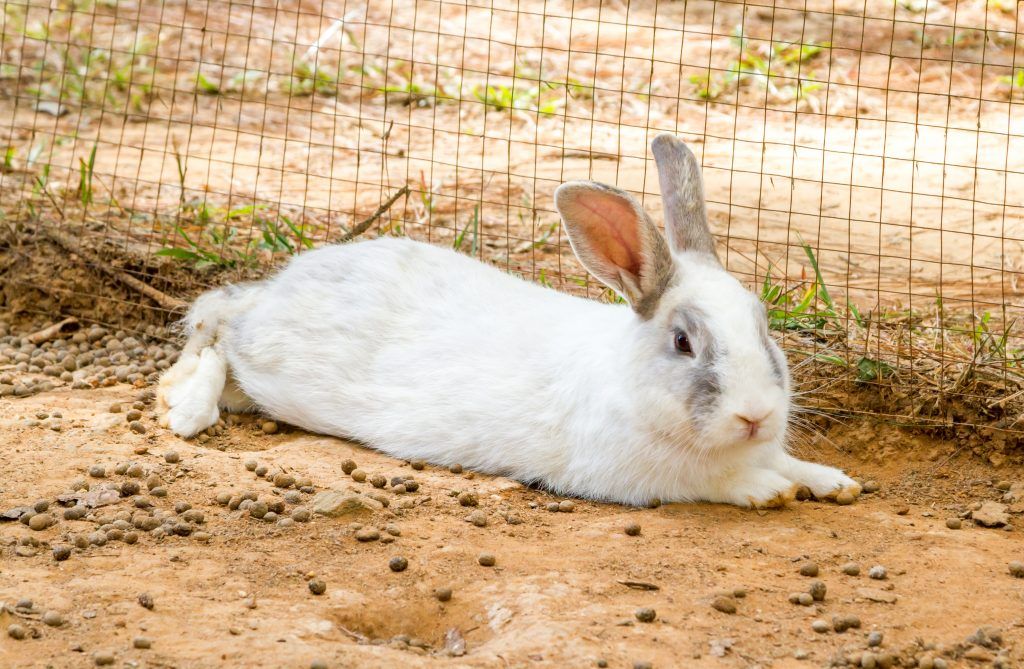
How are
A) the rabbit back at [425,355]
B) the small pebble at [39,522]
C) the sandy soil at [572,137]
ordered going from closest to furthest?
the small pebble at [39,522] → the rabbit back at [425,355] → the sandy soil at [572,137]

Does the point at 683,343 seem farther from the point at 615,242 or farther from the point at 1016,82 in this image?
the point at 1016,82

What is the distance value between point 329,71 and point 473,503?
6.09 meters

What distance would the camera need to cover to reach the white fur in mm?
4062

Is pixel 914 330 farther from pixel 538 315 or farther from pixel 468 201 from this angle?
pixel 468 201

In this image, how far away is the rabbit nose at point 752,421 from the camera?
3762mm

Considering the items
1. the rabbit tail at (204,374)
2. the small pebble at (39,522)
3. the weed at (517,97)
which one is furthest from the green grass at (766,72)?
the small pebble at (39,522)

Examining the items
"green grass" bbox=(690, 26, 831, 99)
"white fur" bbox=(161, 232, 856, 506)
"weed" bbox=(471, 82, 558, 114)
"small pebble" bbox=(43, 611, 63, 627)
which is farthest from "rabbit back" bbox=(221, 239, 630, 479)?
"green grass" bbox=(690, 26, 831, 99)

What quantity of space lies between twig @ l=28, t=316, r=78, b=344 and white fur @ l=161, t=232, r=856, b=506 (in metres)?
0.99

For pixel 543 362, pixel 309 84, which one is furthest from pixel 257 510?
pixel 309 84

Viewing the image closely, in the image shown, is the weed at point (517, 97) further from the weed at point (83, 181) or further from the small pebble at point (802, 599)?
the small pebble at point (802, 599)

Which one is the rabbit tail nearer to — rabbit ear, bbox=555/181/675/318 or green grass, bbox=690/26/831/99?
rabbit ear, bbox=555/181/675/318

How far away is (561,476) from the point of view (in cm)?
434

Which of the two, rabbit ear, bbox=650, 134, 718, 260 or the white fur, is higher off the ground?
rabbit ear, bbox=650, 134, 718, 260

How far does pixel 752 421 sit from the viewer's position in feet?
12.4
